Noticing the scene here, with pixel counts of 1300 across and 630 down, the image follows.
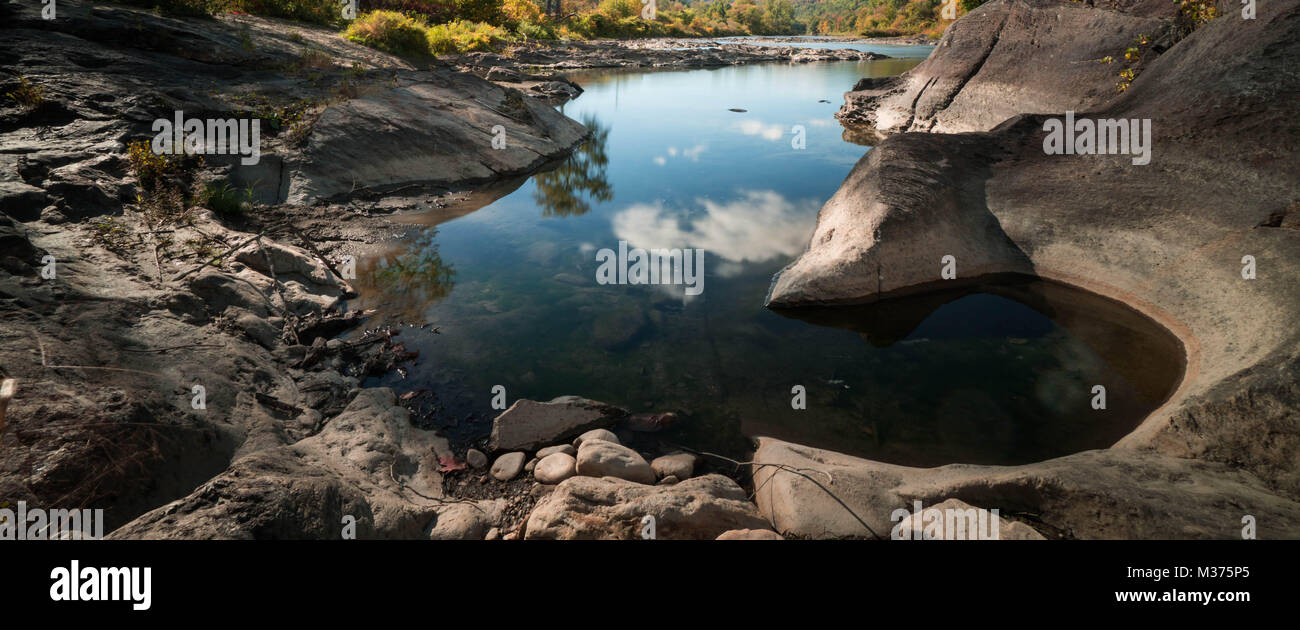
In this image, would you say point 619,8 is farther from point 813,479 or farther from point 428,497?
point 813,479

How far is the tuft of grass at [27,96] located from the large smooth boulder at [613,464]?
36.8ft

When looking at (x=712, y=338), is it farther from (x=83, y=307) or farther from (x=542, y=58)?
(x=542, y=58)

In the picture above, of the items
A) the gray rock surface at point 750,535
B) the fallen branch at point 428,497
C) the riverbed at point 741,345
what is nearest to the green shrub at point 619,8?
the riverbed at point 741,345

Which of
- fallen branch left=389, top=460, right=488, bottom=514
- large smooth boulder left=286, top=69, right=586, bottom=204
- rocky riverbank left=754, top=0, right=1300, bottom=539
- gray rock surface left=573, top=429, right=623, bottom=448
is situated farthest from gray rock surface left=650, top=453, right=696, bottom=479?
large smooth boulder left=286, top=69, right=586, bottom=204

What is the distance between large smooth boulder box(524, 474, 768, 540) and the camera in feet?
13.8

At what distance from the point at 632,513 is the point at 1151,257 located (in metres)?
8.00

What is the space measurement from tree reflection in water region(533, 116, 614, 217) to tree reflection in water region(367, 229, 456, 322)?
330cm

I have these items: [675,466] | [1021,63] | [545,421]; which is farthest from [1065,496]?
[1021,63]

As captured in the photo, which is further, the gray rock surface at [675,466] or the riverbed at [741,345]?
the riverbed at [741,345]

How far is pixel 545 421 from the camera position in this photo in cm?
586

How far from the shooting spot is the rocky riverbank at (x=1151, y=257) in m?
4.08

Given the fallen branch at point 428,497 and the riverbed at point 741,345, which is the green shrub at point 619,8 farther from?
the fallen branch at point 428,497

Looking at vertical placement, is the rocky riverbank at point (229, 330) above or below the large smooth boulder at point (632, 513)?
above

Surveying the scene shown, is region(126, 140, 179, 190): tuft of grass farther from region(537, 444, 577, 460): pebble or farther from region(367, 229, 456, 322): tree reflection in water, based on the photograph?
region(537, 444, 577, 460): pebble
